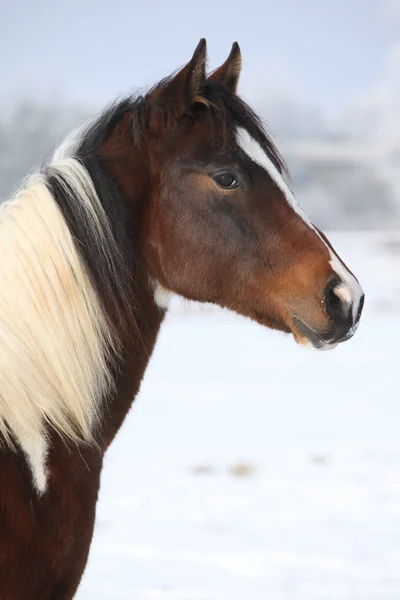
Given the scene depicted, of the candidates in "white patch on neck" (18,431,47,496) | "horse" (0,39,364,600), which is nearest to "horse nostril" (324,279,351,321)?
"horse" (0,39,364,600)

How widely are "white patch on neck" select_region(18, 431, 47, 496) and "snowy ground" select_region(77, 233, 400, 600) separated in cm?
70

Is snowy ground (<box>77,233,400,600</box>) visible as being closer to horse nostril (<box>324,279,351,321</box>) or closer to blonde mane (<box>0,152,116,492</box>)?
horse nostril (<box>324,279,351,321</box>)

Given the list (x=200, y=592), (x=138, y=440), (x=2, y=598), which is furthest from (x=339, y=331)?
(x=138, y=440)

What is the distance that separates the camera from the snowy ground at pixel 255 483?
3.03 meters

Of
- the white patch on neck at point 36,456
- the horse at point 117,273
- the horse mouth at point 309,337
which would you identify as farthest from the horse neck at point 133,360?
the horse mouth at point 309,337

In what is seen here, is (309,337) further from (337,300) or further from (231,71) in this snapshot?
(231,71)

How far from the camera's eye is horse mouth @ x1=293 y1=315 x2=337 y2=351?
1.56 meters

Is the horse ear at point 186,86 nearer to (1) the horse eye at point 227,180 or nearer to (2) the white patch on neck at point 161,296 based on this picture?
(1) the horse eye at point 227,180

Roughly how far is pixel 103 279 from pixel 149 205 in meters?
0.22

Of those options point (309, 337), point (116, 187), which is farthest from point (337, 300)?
point (116, 187)

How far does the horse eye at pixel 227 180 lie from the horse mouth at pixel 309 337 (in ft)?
1.11

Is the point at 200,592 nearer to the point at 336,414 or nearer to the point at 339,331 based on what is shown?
the point at 339,331

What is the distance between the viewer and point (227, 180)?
156cm

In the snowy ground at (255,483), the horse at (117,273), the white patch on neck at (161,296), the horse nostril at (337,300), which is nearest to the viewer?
the horse at (117,273)
